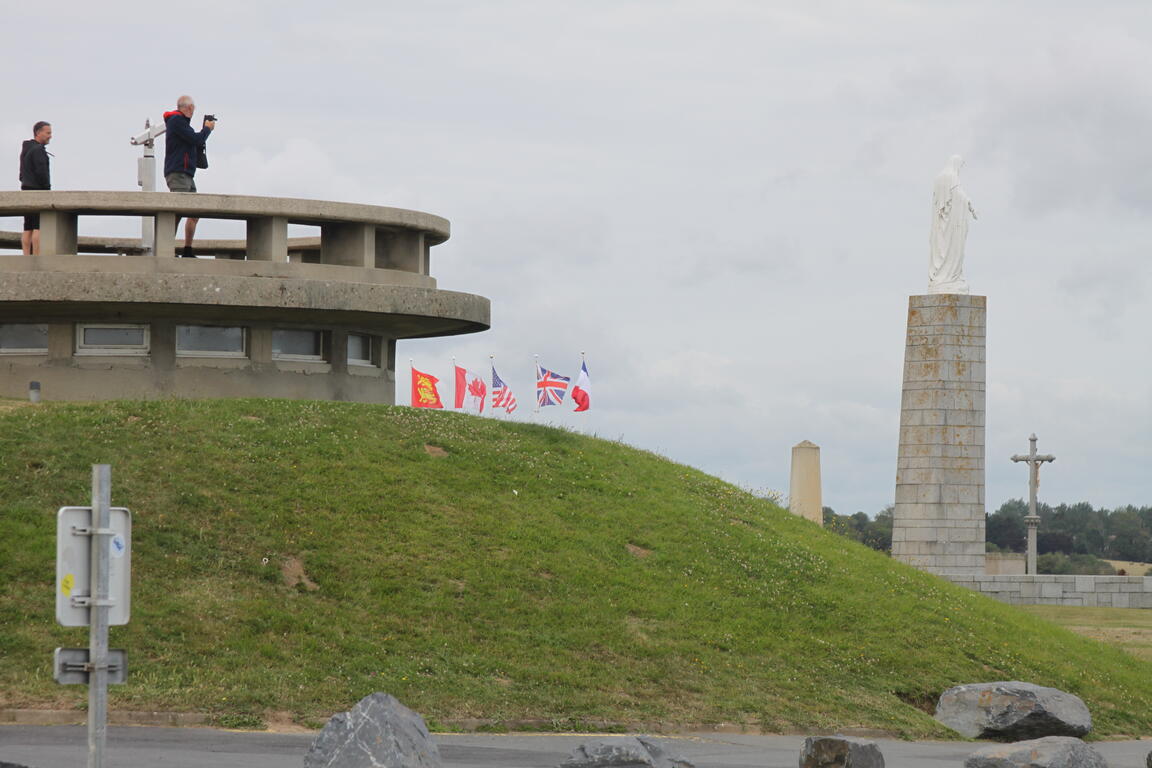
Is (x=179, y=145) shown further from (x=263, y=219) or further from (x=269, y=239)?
(x=269, y=239)

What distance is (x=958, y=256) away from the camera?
38.9 meters

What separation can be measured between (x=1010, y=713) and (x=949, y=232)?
2206 centimetres

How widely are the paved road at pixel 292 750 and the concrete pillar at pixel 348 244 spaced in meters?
10.4

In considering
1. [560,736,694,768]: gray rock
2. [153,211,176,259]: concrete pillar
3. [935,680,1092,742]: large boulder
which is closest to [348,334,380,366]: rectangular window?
[153,211,176,259]: concrete pillar

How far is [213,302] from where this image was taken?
22.8m

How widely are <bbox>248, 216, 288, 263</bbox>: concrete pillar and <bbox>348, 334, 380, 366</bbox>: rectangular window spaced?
2.54 m

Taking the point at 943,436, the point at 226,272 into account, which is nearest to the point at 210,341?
the point at 226,272

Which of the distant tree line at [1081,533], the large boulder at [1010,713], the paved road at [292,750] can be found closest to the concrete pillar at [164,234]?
the paved road at [292,750]

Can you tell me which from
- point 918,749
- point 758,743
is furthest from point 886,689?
point 758,743

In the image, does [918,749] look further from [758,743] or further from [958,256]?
[958,256]

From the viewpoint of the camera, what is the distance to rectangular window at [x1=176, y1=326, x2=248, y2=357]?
24.3 m

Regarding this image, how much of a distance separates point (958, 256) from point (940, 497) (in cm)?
626

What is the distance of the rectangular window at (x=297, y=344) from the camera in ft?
81.7

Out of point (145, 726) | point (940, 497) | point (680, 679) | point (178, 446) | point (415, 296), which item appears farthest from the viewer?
point (940, 497)
